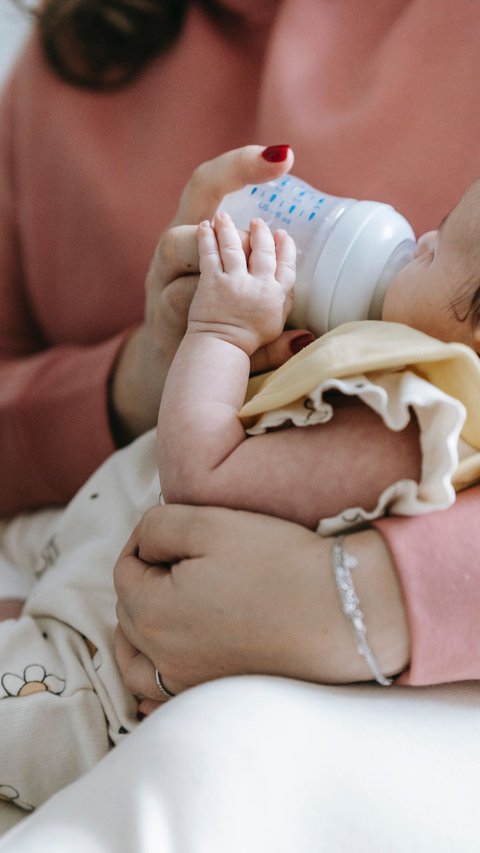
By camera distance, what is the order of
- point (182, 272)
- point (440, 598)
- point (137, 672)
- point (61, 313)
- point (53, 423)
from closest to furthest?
point (440, 598)
point (137, 672)
point (182, 272)
point (53, 423)
point (61, 313)

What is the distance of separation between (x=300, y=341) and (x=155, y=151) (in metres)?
0.42

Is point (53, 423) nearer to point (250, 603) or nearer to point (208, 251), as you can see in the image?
point (208, 251)

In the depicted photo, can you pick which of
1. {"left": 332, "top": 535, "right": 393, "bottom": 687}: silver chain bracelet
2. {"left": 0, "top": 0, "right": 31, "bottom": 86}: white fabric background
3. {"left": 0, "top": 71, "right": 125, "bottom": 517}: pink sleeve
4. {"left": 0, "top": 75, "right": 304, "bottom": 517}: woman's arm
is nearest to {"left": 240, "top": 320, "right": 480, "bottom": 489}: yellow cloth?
{"left": 332, "top": 535, "right": 393, "bottom": 687}: silver chain bracelet

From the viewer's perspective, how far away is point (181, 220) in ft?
2.54

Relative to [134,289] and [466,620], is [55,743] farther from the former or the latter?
[134,289]

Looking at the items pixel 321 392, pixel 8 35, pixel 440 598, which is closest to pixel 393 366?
pixel 321 392

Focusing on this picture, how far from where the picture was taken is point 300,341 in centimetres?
70

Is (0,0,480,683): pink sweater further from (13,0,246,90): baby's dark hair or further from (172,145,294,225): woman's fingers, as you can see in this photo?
(172,145,294,225): woman's fingers

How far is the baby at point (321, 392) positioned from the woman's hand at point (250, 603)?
3 centimetres

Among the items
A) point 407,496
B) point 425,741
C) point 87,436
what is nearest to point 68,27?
point 87,436

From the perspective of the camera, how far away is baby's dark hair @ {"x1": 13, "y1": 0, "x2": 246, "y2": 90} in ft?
3.36

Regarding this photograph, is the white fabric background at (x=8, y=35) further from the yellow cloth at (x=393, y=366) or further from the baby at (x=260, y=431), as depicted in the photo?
the yellow cloth at (x=393, y=366)

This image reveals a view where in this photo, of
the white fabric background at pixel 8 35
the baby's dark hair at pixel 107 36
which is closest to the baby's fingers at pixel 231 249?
the baby's dark hair at pixel 107 36

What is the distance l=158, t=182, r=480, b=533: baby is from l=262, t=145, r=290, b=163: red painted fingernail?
2.2 inches
